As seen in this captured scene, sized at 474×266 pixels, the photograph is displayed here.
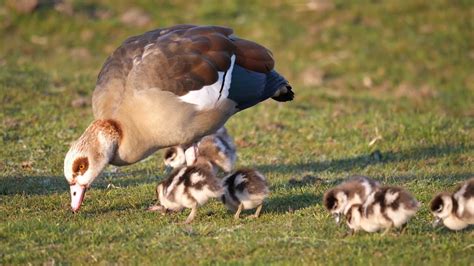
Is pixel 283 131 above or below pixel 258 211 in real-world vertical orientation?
below

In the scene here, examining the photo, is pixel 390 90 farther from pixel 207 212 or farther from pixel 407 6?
pixel 207 212

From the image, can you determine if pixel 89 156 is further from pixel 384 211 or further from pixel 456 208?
pixel 456 208

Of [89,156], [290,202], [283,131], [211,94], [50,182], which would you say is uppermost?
[211,94]

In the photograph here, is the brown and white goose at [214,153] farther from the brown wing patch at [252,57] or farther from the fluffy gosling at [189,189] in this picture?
the fluffy gosling at [189,189]

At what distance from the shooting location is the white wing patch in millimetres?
9242

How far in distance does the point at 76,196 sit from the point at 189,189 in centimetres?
117

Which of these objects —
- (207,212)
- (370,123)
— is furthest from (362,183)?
(370,123)

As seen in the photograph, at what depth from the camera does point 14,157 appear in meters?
11.5

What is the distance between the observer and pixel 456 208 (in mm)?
7598

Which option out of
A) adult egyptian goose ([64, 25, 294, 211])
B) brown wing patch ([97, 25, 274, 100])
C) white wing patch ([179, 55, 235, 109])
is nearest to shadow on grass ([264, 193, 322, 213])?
adult egyptian goose ([64, 25, 294, 211])

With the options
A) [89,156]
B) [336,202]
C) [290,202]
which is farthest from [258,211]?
[89,156]

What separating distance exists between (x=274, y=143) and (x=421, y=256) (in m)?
5.64

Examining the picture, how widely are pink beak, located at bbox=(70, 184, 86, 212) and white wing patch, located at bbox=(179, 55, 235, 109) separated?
1354 millimetres

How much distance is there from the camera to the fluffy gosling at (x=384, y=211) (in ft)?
24.8
